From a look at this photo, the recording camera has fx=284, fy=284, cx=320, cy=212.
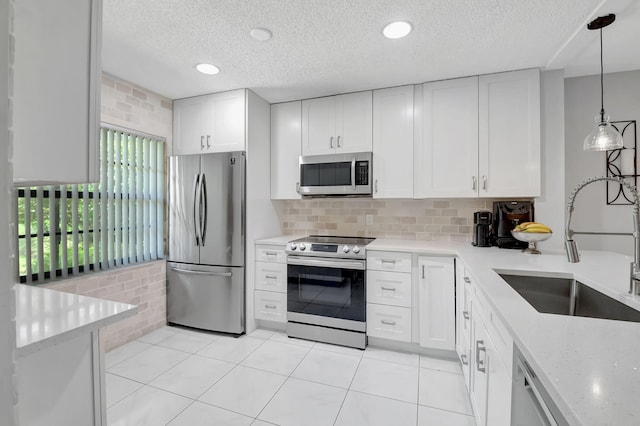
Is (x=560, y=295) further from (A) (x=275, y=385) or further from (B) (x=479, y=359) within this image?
(A) (x=275, y=385)

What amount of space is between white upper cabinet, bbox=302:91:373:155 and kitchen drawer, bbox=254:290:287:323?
155cm

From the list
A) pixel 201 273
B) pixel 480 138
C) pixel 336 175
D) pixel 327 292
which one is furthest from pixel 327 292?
pixel 480 138

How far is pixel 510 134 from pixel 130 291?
3.71m

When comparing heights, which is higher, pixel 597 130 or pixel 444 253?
pixel 597 130

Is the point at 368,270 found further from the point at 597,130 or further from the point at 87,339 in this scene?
the point at 87,339

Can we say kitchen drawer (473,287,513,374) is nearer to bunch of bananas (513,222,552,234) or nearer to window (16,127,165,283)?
bunch of bananas (513,222,552,234)

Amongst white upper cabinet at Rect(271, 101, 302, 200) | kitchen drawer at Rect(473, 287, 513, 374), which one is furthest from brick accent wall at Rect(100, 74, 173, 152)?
kitchen drawer at Rect(473, 287, 513, 374)

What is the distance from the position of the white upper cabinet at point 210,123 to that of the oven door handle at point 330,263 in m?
1.24

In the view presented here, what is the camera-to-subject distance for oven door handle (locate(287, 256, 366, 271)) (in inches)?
101

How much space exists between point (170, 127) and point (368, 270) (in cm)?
260

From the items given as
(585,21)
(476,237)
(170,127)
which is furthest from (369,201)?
(170,127)

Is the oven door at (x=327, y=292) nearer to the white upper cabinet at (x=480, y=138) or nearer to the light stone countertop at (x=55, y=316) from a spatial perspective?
the white upper cabinet at (x=480, y=138)

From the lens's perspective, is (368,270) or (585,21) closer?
(585,21)

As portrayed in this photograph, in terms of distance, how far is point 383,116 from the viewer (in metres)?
2.83
